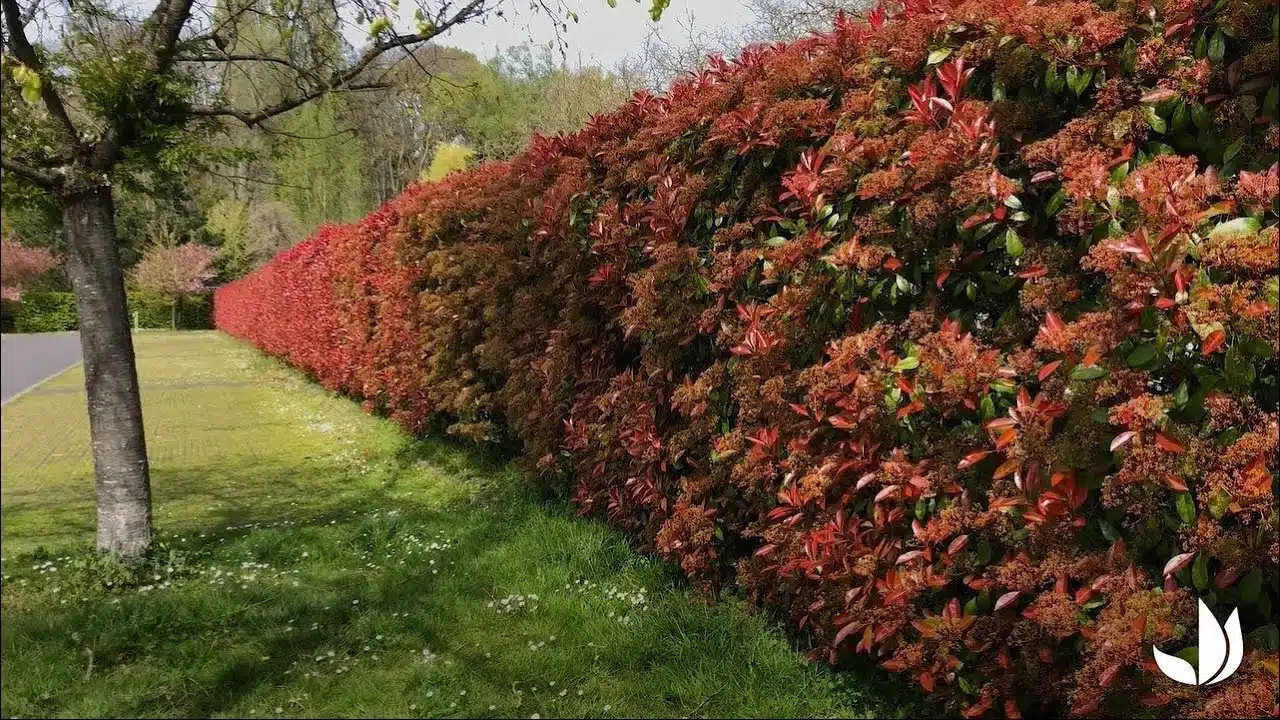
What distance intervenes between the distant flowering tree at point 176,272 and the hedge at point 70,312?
44 millimetres

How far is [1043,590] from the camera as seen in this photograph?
232 cm

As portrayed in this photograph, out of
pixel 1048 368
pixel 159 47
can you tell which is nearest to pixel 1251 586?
pixel 1048 368

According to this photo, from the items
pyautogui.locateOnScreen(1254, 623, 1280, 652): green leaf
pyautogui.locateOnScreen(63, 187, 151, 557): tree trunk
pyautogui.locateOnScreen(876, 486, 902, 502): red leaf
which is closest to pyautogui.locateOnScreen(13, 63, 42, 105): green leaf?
pyautogui.locateOnScreen(63, 187, 151, 557): tree trunk

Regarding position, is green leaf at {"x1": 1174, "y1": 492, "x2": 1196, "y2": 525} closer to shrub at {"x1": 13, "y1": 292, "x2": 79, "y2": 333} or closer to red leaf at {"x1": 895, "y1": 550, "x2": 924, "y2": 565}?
red leaf at {"x1": 895, "y1": 550, "x2": 924, "y2": 565}

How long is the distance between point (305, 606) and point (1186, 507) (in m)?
3.41

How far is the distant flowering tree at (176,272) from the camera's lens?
11.0 ft

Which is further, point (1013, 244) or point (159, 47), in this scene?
point (159, 47)

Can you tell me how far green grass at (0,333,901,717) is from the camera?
263cm

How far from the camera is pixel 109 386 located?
3.62 meters

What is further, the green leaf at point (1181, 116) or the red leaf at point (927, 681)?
the red leaf at point (927, 681)

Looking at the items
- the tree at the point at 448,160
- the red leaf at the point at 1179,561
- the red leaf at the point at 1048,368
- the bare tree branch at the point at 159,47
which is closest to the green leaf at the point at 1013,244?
the red leaf at the point at 1048,368

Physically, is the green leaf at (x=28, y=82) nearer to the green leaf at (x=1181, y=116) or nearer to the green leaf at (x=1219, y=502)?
the green leaf at (x=1181, y=116)

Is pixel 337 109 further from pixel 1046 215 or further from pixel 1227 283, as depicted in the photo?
pixel 1227 283

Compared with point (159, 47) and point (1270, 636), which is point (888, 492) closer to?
point (1270, 636)
